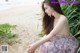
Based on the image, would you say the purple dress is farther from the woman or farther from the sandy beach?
the sandy beach

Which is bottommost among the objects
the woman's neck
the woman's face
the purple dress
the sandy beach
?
the sandy beach

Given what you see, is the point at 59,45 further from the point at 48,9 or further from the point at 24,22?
the point at 24,22

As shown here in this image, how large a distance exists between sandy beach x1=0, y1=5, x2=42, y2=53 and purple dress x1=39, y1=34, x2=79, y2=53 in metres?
0.87

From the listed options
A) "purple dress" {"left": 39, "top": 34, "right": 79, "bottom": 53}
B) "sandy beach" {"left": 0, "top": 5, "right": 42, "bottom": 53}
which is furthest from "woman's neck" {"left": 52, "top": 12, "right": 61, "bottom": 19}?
"sandy beach" {"left": 0, "top": 5, "right": 42, "bottom": 53}

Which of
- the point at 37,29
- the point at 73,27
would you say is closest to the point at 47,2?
the point at 73,27

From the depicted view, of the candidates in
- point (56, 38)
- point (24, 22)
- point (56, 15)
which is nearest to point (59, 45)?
point (56, 38)

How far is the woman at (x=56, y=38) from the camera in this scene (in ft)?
5.70

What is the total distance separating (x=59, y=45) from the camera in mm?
1744

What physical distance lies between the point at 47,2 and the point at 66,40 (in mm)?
316

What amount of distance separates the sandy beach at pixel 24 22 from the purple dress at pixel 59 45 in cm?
87

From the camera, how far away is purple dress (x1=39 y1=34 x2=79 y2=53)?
174 cm

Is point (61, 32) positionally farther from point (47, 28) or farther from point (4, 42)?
point (4, 42)

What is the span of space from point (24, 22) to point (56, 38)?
940 mm

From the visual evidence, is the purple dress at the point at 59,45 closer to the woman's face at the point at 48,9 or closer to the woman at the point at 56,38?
the woman at the point at 56,38
